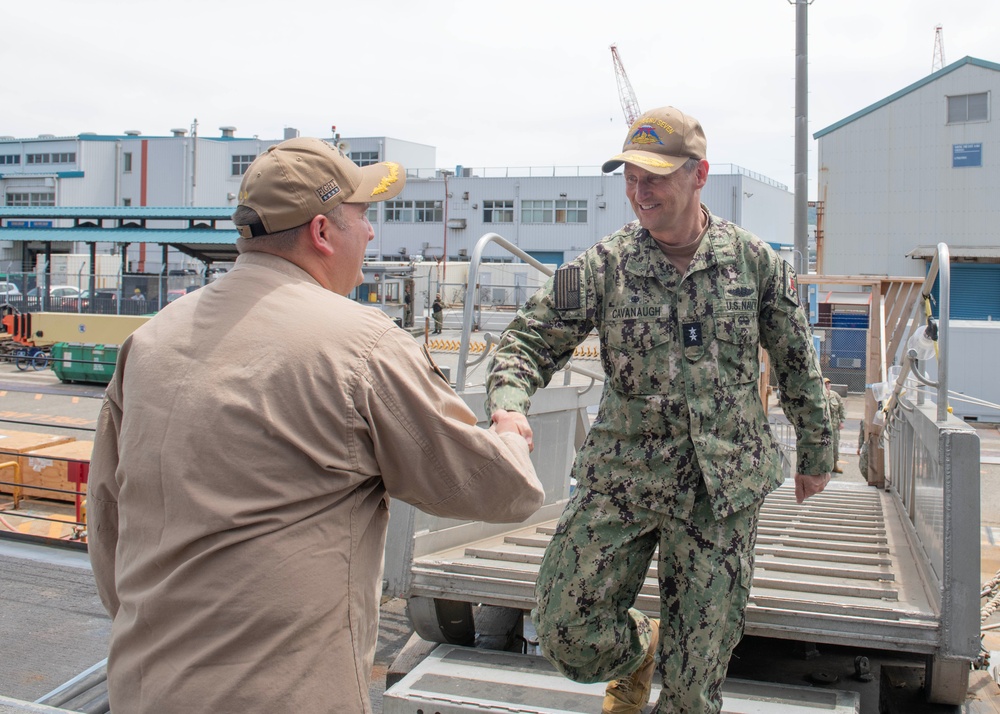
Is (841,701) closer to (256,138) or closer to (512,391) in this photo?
(512,391)

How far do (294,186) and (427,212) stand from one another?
57562 millimetres

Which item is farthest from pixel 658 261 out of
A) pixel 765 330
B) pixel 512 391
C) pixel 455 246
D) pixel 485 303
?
pixel 455 246

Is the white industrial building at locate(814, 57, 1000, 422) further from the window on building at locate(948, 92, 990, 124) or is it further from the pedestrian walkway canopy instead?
the pedestrian walkway canopy

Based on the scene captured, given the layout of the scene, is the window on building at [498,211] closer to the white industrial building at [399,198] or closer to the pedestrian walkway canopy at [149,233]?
the white industrial building at [399,198]

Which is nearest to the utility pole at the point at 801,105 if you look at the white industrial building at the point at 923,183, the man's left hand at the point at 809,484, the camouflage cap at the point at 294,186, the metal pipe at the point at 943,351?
the metal pipe at the point at 943,351

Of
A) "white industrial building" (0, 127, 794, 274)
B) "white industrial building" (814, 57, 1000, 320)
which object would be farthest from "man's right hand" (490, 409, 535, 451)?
"white industrial building" (0, 127, 794, 274)

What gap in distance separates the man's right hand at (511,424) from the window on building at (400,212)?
5707cm

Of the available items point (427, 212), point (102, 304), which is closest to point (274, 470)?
point (102, 304)

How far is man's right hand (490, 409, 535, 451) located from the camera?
2193mm

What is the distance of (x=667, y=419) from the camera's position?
284cm

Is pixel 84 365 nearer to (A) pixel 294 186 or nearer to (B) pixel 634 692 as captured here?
(B) pixel 634 692

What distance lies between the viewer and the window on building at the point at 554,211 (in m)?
55.2

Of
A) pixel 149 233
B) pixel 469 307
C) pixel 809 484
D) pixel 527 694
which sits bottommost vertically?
pixel 527 694

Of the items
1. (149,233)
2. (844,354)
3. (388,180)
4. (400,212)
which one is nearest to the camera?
(388,180)
